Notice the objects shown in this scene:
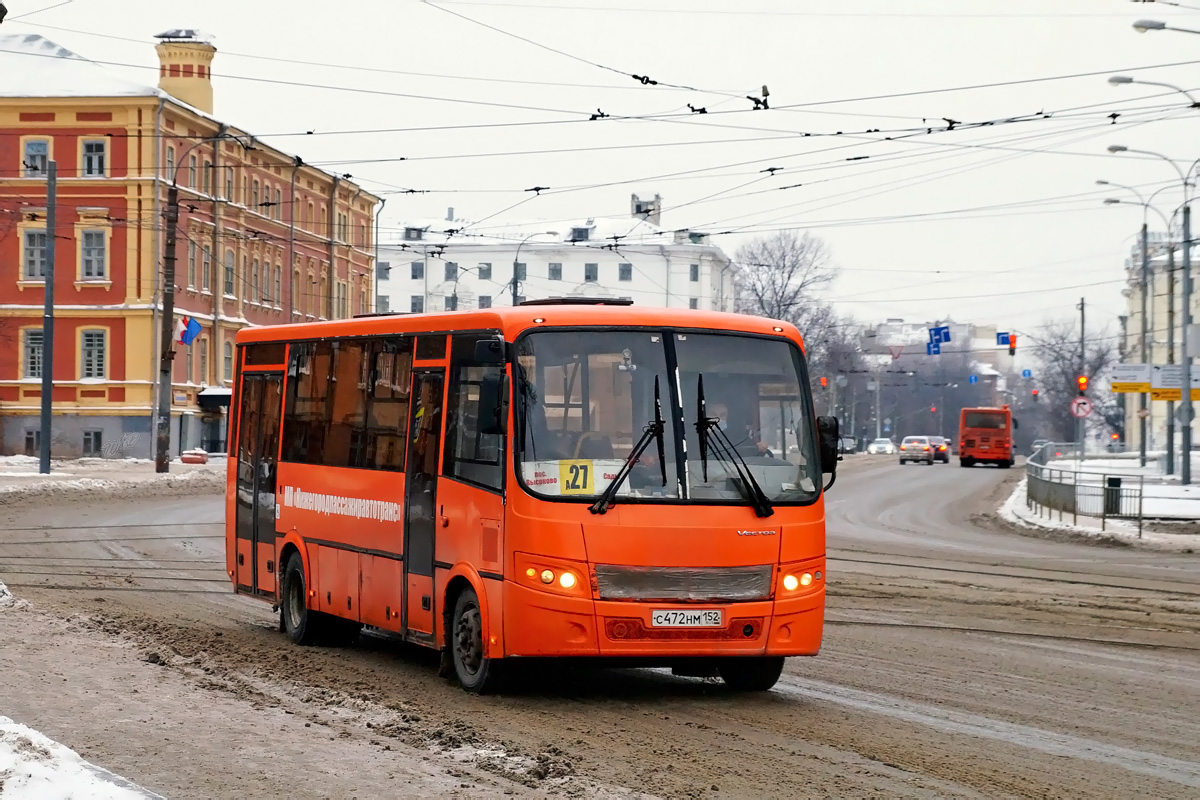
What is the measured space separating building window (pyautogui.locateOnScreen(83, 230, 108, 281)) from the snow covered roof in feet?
15.5

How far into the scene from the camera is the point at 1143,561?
26.1 meters

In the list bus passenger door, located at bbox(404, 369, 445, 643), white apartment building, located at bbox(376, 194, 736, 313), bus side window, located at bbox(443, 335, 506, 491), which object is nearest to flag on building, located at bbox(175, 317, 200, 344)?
bus passenger door, located at bbox(404, 369, 445, 643)

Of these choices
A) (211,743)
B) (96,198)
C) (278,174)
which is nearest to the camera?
(211,743)

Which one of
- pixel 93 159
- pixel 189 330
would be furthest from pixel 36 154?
pixel 189 330

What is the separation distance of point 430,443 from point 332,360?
2319mm

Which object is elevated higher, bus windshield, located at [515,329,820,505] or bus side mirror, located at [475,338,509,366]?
bus side mirror, located at [475,338,509,366]

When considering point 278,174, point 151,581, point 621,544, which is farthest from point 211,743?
point 278,174

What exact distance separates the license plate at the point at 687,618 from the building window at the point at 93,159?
174ft

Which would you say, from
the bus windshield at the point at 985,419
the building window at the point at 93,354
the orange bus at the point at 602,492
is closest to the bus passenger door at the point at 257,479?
the orange bus at the point at 602,492

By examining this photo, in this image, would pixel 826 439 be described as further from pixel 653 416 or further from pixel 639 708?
pixel 639 708

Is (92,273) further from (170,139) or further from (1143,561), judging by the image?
(1143,561)

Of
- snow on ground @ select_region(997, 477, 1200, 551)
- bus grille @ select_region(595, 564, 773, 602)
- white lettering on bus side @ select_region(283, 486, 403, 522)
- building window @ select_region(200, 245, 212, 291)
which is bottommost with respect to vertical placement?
snow on ground @ select_region(997, 477, 1200, 551)

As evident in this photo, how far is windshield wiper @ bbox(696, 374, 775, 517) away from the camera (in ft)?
35.8

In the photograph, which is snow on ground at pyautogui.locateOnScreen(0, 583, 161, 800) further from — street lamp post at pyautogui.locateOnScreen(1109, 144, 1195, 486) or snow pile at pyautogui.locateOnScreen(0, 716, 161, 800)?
street lamp post at pyautogui.locateOnScreen(1109, 144, 1195, 486)
